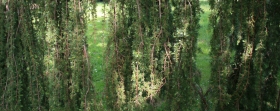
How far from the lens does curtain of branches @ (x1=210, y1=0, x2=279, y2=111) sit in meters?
2.46

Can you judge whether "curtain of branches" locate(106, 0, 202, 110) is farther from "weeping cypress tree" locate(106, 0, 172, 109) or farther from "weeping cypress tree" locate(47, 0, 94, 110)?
"weeping cypress tree" locate(47, 0, 94, 110)

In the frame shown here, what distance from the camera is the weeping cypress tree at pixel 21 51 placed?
8.23 feet

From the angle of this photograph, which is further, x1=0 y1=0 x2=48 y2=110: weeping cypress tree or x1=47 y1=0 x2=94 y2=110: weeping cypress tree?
x1=0 y1=0 x2=48 y2=110: weeping cypress tree

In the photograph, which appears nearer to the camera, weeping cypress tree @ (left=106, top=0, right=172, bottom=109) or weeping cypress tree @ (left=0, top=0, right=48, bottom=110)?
weeping cypress tree @ (left=106, top=0, right=172, bottom=109)

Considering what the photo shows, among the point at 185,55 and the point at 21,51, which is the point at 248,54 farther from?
the point at 21,51

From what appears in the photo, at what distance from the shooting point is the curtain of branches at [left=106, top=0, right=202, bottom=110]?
233 cm

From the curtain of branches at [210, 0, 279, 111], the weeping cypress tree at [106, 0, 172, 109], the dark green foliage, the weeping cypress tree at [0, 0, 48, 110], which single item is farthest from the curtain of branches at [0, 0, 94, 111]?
the curtain of branches at [210, 0, 279, 111]

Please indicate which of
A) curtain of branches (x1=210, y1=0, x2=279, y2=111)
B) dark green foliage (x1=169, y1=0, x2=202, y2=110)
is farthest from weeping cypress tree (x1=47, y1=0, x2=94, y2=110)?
curtain of branches (x1=210, y1=0, x2=279, y2=111)

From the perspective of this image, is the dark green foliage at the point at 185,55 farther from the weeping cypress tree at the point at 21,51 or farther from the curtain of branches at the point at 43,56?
the weeping cypress tree at the point at 21,51

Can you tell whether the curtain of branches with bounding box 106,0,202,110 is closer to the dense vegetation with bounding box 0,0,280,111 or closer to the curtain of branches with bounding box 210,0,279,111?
the dense vegetation with bounding box 0,0,280,111

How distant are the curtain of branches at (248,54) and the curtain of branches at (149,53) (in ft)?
0.61

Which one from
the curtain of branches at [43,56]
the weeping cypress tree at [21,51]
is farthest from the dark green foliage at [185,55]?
the weeping cypress tree at [21,51]

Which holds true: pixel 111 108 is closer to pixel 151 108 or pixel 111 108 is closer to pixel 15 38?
pixel 151 108

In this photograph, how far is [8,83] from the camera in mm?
2578
